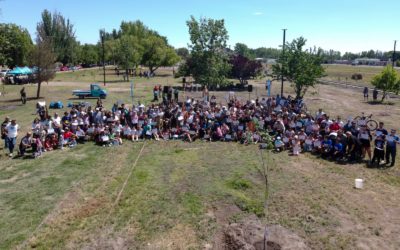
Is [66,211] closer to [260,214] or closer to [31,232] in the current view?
[31,232]

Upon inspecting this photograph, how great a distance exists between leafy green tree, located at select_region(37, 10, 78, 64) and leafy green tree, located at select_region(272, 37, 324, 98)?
56.9m

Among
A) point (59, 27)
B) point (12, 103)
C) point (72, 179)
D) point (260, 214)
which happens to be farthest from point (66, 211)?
point (59, 27)

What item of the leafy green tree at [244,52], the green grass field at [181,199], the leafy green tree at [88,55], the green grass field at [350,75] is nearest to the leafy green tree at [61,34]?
the leafy green tree at [88,55]

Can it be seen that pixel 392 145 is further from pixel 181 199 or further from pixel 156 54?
pixel 156 54

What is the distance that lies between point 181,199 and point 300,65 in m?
21.9

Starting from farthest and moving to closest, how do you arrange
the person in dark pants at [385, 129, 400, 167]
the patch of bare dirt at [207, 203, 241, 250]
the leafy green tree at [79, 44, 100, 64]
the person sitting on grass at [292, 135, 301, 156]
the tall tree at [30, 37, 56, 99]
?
the leafy green tree at [79, 44, 100, 64] < the tall tree at [30, 37, 56, 99] < the person sitting on grass at [292, 135, 301, 156] < the person in dark pants at [385, 129, 400, 167] < the patch of bare dirt at [207, 203, 241, 250]

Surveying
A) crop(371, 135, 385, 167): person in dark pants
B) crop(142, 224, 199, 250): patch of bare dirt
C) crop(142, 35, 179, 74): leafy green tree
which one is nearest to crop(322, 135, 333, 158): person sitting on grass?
crop(371, 135, 385, 167): person in dark pants

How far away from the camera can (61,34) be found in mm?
77625

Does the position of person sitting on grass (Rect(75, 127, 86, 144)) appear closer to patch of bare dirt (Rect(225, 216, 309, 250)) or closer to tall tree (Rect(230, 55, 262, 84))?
patch of bare dirt (Rect(225, 216, 309, 250))

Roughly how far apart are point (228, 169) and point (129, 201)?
4.25 meters

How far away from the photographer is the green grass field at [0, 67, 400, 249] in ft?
29.8

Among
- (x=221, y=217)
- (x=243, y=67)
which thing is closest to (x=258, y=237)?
(x=221, y=217)

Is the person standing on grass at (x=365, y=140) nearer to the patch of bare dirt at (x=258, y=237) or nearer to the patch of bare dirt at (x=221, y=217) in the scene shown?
the patch of bare dirt at (x=221, y=217)

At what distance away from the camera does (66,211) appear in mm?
10406
